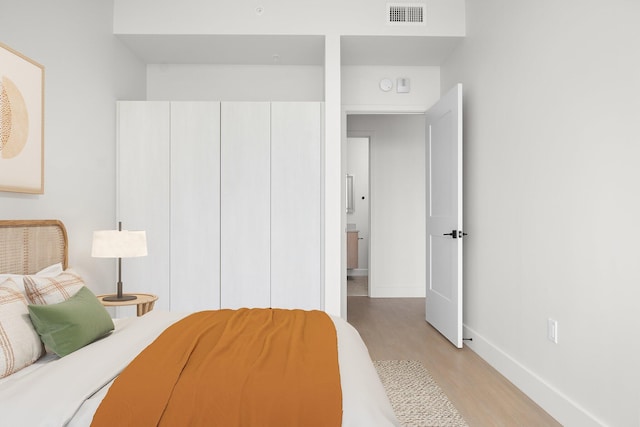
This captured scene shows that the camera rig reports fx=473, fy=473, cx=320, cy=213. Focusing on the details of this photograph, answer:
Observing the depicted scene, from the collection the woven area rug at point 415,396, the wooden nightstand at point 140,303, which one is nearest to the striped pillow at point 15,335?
the wooden nightstand at point 140,303

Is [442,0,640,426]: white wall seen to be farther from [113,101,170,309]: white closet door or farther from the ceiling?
[113,101,170,309]: white closet door

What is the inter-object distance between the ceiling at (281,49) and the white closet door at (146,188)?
0.60m

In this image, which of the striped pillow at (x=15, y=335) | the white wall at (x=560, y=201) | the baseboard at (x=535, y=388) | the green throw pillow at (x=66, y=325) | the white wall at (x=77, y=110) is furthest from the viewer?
the white wall at (x=77, y=110)

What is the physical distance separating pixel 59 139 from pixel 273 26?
1956 millimetres

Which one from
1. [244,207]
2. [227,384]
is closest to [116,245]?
[244,207]

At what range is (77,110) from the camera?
3.39m

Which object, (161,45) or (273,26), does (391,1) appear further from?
(161,45)

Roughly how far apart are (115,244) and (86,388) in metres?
1.85

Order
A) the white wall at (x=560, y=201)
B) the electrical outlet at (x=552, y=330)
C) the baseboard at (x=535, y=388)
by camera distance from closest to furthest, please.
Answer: the white wall at (x=560, y=201), the baseboard at (x=535, y=388), the electrical outlet at (x=552, y=330)

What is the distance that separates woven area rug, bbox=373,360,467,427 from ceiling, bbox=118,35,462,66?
8.97ft

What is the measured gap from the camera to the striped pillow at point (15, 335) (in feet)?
5.74

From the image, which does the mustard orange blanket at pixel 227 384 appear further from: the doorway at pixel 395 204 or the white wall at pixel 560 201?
the doorway at pixel 395 204

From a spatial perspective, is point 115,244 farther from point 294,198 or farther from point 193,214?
point 294,198

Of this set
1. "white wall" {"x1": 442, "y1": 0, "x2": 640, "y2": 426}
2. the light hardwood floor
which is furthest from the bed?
"white wall" {"x1": 442, "y1": 0, "x2": 640, "y2": 426}
